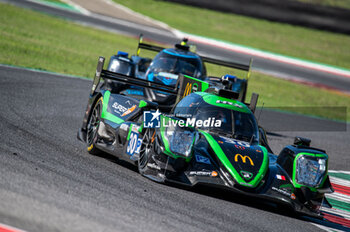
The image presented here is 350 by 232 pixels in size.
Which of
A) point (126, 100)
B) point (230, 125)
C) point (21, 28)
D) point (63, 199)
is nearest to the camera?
point (63, 199)

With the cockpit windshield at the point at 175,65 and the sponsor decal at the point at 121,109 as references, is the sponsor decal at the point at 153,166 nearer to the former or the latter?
the sponsor decal at the point at 121,109

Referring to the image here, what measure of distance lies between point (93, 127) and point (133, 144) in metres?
1.43

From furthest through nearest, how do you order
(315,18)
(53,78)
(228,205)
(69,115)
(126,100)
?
(315,18), (53,78), (69,115), (126,100), (228,205)

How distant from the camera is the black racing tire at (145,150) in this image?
6918mm

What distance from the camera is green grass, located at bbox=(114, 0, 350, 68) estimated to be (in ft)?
99.2

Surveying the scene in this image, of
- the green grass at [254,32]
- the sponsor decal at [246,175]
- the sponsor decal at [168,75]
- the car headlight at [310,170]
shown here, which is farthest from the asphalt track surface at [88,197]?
the green grass at [254,32]

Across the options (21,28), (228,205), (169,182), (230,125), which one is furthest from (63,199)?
(21,28)

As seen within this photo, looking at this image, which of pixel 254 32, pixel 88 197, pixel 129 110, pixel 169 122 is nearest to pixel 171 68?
pixel 129 110

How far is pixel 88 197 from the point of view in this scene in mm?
5414

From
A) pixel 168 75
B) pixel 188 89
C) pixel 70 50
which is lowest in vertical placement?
pixel 70 50

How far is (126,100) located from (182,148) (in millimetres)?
2085

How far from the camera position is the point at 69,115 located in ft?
36.8

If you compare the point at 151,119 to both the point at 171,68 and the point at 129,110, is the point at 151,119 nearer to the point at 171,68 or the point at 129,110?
the point at 129,110

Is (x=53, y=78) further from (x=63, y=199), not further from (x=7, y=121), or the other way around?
(x=63, y=199)
